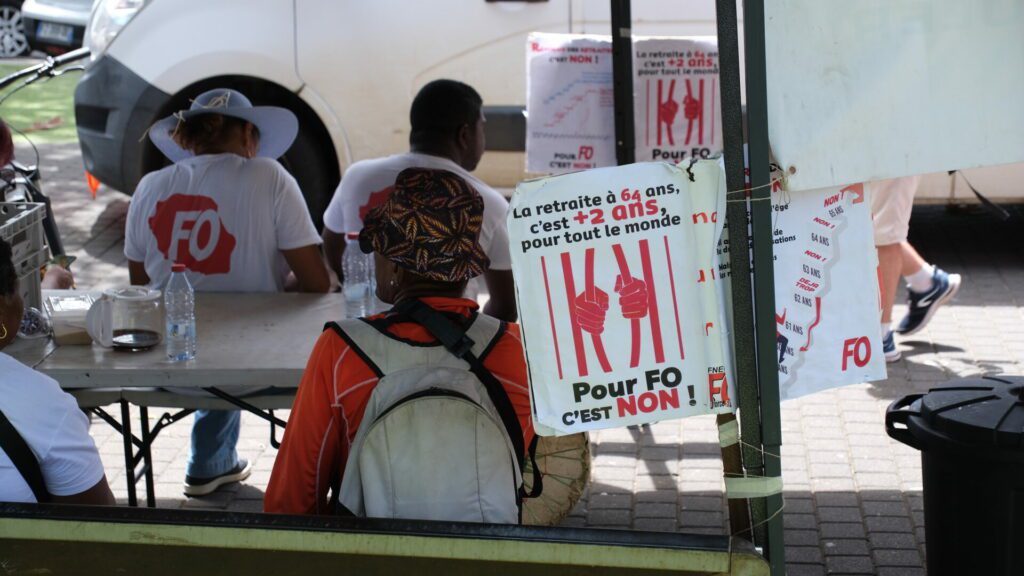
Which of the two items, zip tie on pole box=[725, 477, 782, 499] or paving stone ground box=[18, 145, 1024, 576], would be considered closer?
zip tie on pole box=[725, 477, 782, 499]

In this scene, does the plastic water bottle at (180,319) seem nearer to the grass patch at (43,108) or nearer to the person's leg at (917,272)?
the person's leg at (917,272)

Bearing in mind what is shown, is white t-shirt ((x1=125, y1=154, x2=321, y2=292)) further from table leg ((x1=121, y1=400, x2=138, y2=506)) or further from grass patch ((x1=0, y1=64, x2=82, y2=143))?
grass patch ((x1=0, y1=64, x2=82, y2=143))

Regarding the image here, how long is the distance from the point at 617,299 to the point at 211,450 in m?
2.93

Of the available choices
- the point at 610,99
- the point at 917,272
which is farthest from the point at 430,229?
the point at 917,272

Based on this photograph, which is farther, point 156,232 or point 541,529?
point 156,232

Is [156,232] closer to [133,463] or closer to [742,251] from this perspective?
[133,463]

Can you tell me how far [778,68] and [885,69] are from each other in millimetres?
199

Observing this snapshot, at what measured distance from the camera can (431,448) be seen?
240cm

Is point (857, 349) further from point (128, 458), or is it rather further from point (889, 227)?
point (889, 227)

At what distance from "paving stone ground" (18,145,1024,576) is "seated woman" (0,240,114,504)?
6.99 ft

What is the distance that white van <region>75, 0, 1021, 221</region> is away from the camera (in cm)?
741

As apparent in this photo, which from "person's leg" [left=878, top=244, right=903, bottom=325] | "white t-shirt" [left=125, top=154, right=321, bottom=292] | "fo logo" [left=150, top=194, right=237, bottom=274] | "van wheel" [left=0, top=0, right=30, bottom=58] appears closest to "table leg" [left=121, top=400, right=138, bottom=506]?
"white t-shirt" [left=125, top=154, right=321, bottom=292]

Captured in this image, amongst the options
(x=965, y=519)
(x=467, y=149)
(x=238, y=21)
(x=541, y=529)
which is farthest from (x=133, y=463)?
(x=238, y=21)

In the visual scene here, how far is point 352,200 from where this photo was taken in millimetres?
4812
